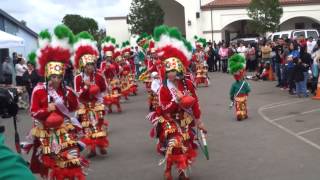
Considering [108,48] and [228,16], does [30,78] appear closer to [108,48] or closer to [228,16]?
[108,48]

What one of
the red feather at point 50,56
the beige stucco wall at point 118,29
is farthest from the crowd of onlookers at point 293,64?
the beige stucco wall at point 118,29

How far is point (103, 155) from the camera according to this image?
9711 mm

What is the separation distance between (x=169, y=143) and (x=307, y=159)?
2.50 meters

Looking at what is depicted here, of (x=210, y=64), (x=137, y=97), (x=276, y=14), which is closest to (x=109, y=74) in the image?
(x=137, y=97)

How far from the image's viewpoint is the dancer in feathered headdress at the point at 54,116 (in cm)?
653

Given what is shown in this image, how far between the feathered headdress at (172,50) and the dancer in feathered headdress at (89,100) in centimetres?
219

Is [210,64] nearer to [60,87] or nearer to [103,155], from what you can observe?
[103,155]

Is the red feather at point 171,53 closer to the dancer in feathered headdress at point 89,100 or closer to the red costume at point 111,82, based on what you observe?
the dancer in feathered headdress at point 89,100

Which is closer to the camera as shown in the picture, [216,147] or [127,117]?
[216,147]

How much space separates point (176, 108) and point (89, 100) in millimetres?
2702

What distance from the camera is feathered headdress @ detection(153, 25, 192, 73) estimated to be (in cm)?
716

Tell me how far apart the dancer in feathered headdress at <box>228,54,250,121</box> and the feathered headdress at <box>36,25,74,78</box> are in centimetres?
660

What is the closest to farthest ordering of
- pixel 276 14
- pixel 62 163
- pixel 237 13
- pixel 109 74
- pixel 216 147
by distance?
pixel 62 163 → pixel 216 147 → pixel 109 74 → pixel 276 14 → pixel 237 13

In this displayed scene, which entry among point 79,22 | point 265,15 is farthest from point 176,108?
point 79,22
